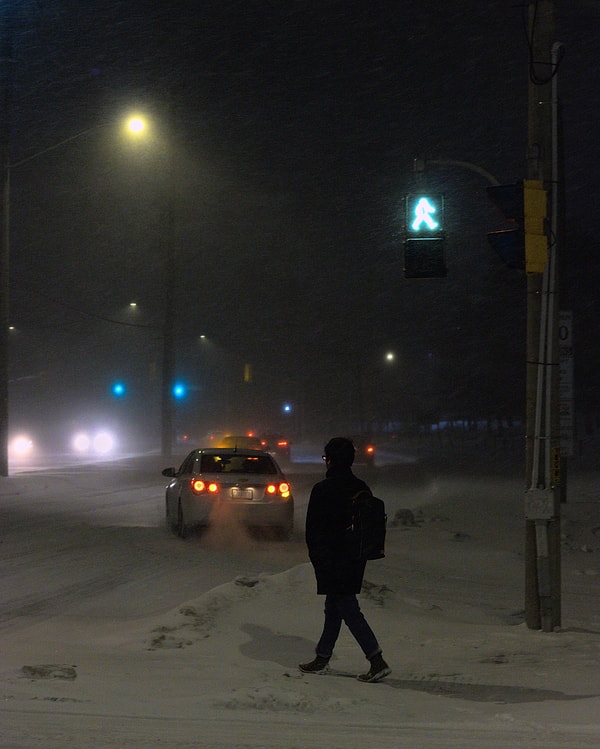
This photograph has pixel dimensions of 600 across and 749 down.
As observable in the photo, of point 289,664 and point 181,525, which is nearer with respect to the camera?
point 289,664

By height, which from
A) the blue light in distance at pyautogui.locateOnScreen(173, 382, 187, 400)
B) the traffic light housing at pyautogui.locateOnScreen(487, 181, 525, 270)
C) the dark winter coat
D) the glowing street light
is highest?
the glowing street light

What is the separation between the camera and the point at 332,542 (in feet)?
22.6

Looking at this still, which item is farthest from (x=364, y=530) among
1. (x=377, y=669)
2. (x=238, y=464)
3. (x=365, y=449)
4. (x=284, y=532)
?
(x=365, y=449)

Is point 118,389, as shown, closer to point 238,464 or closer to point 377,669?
point 238,464

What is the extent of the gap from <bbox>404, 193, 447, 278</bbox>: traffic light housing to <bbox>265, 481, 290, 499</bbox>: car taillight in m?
4.61

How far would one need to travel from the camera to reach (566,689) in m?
6.58

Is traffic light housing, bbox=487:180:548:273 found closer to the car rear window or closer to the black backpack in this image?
the black backpack

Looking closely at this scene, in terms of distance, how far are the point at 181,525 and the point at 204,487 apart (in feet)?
2.80

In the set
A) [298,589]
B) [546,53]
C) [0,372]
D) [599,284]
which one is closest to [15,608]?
[298,589]

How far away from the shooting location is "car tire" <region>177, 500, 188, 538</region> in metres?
16.0

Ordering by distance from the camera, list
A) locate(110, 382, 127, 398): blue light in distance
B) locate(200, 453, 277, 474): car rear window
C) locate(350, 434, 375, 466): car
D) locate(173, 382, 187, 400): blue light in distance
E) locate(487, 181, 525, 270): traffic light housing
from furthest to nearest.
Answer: locate(173, 382, 187, 400): blue light in distance → locate(350, 434, 375, 466): car → locate(110, 382, 127, 398): blue light in distance → locate(200, 453, 277, 474): car rear window → locate(487, 181, 525, 270): traffic light housing

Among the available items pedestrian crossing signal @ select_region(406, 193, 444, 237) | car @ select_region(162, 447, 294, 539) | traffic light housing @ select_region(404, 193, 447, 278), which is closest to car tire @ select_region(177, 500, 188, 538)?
car @ select_region(162, 447, 294, 539)

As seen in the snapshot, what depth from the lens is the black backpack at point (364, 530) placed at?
6.86m

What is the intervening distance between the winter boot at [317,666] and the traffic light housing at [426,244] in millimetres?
6804
